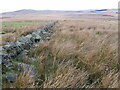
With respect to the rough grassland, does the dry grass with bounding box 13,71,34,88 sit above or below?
below

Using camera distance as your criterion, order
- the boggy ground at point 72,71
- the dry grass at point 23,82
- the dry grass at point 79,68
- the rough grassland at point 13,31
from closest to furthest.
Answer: the dry grass at point 23,82
the boggy ground at point 72,71
the dry grass at point 79,68
the rough grassland at point 13,31

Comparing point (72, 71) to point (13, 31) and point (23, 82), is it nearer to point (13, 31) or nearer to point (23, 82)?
point (23, 82)

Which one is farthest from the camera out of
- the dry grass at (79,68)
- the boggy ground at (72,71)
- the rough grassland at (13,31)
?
the rough grassland at (13,31)

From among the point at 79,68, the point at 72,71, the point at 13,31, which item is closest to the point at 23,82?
the point at 72,71

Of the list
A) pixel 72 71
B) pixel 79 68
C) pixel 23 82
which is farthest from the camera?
pixel 79 68

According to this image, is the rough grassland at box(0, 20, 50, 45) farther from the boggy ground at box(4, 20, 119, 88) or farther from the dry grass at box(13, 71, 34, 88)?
the dry grass at box(13, 71, 34, 88)

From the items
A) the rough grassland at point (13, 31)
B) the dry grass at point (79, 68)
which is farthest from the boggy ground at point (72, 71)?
the rough grassland at point (13, 31)

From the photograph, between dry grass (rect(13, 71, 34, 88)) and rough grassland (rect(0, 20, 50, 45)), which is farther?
rough grassland (rect(0, 20, 50, 45))

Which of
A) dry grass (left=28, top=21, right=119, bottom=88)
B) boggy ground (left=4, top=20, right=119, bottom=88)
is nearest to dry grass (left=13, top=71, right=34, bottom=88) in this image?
boggy ground (left=4, top=20, right=119, bottom=88)

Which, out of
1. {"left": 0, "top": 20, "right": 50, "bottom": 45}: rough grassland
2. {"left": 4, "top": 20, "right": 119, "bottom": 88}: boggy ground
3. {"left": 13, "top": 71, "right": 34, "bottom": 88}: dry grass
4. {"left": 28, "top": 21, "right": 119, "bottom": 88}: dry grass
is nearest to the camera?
{"left": 13, "top": 71, "right": 34, "bottom": 88}: dry grass

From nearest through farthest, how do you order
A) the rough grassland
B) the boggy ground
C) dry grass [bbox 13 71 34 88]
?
dry grass [bbox 13 71 34 88]
the boggy ground
the rough grassland

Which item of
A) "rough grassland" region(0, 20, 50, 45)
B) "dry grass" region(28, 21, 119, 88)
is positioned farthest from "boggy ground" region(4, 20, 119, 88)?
"rough grassland" region(0, 20, 50, 45)

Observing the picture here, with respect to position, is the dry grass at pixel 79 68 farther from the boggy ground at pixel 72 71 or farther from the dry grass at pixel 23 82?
the dry grass at pixel 23 82

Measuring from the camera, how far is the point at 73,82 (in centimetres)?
222
